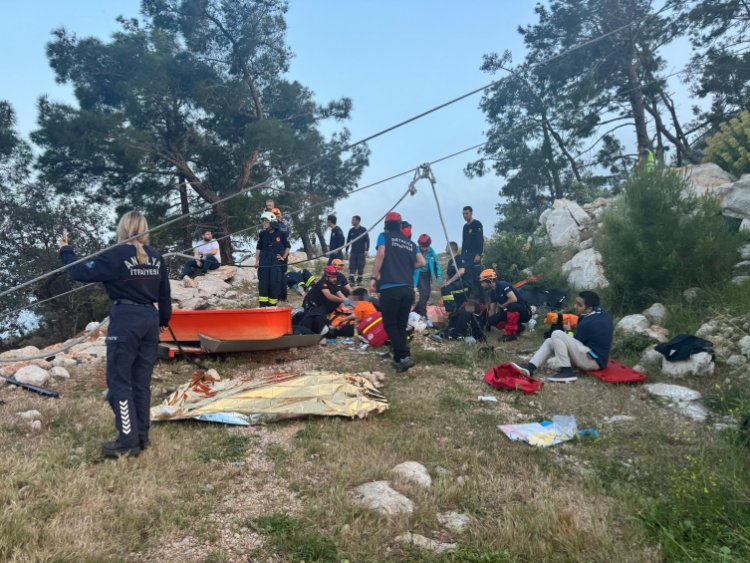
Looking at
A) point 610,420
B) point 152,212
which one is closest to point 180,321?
point 610,420

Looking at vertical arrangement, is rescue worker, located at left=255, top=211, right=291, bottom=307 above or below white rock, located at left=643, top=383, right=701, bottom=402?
above

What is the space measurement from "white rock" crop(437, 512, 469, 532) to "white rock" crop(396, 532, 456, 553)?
15 centimetres

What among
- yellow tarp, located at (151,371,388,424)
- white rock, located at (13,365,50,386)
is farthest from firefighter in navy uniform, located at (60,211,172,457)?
white rock, located at (13,365,50,386)

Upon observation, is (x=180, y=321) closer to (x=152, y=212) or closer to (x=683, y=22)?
(x=152, y=212)

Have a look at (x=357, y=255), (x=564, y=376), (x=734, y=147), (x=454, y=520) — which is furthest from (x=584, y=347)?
(x=734, y=147)

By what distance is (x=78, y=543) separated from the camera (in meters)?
2.46

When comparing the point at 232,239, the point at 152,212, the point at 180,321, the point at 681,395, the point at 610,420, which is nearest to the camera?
the point at 610,420

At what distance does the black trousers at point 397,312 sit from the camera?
19.8 ft

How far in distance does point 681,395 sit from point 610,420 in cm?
105

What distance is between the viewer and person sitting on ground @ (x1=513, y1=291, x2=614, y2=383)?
19.2ft

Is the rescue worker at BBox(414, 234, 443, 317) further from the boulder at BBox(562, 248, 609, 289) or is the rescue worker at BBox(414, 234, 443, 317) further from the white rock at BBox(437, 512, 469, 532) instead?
the white rock at BBox(437, 512, 469, 532)

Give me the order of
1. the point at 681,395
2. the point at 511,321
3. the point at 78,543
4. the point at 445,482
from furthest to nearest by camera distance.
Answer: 1. the point at 511,321
2. the point at 681,395
3. the point at 445,482
4. the point at 78,543

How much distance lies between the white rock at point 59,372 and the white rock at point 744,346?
760 cm

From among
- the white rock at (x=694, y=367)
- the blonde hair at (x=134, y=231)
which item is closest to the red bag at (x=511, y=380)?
the white rock at (x=694, y=367)
